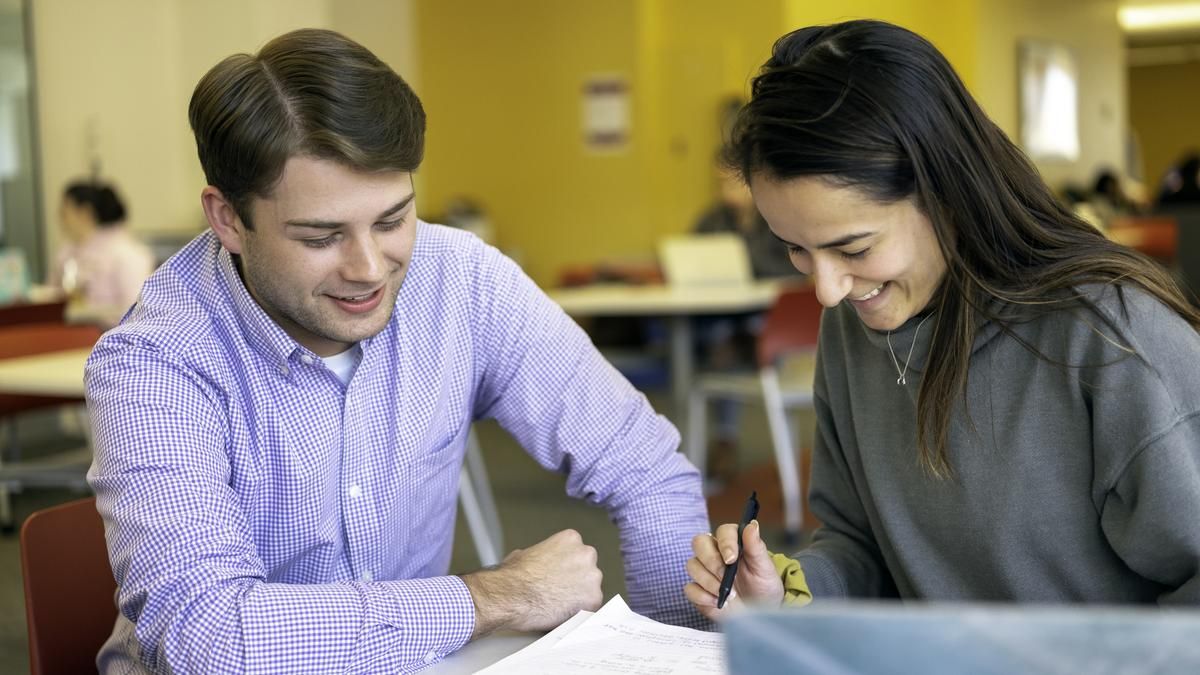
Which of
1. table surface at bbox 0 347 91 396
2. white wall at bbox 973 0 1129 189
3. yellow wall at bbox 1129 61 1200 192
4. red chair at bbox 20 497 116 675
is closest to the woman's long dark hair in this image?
red chair at bbox 20 497 116 675

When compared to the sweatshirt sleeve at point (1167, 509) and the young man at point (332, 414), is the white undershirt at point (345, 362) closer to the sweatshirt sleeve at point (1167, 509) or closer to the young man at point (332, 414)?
the young man at point (332, 414)

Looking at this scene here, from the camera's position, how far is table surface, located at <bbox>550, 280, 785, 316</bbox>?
491 cm

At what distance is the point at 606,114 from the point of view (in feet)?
31.0

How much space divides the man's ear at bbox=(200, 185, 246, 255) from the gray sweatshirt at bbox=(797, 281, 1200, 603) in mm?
719

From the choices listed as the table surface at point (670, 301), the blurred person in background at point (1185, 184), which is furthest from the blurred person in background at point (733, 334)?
the blurred person in background at point (1185, 184)

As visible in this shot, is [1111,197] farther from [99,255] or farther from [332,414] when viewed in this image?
[332,414]

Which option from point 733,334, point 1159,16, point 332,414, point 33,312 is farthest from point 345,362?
point 1159,16

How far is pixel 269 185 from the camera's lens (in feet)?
4.60

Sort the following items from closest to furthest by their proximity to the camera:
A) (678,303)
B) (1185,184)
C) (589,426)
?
(589,426) < (678,303) < (1185,184)

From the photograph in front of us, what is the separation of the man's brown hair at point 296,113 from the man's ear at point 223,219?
0.06 feet

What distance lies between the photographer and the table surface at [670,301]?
4.91m

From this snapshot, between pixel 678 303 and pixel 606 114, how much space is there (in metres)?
4.79

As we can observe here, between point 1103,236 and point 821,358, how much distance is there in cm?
36

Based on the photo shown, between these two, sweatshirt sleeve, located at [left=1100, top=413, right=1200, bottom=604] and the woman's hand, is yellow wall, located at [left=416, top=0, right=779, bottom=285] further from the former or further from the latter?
sweatshirt sleeve, located at [left=1100, top=413, right=1200, bottom=604]
